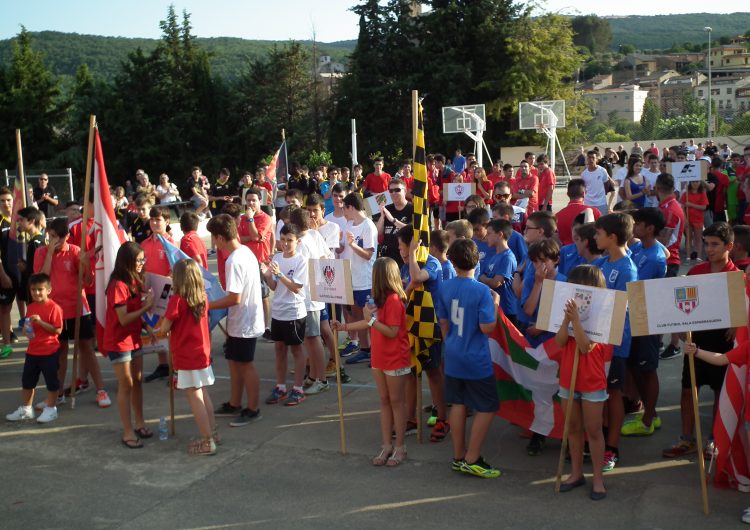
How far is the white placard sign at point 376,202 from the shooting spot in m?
11.3

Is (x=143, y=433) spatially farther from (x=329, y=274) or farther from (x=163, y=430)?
(x=329, y=274)

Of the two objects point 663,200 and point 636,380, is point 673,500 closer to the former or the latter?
point 636,380

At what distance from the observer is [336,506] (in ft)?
17.9

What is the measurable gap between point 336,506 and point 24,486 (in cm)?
254

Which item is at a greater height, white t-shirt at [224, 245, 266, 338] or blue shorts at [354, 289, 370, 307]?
white t-shirt at [224, 245, 266, 338]

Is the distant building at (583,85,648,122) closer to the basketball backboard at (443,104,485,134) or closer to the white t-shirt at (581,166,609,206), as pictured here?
the basketball backboard at (443,104,485,134)

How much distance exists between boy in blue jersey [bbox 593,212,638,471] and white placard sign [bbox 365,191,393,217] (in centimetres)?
548

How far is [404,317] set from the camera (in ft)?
20.1

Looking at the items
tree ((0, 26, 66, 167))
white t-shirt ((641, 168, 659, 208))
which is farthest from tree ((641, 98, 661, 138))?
tree ((0, 26, 66, 167))

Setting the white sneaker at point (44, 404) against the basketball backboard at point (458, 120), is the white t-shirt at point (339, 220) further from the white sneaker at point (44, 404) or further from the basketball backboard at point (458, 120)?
the basketball backboard at point (458, 120)

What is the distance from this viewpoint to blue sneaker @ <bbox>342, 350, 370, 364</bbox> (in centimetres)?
921

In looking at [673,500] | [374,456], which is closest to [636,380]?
[673,500]

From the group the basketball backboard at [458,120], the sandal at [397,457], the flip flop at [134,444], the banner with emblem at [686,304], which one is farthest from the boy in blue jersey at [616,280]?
the basketball backboard at [458,120]

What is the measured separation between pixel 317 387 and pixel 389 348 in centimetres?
216
